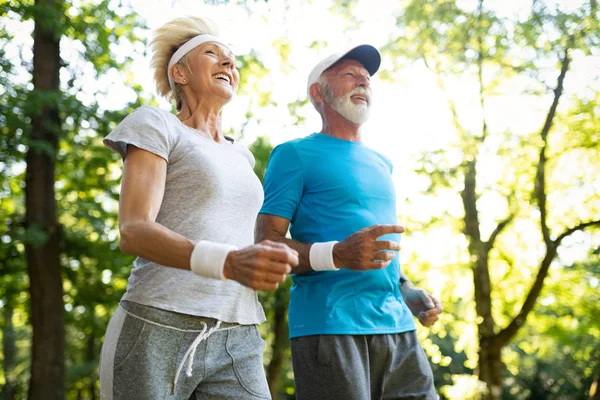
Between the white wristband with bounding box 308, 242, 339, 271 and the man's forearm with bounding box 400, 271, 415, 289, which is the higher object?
the white wristband with bounding box 308, 242, 339, 271

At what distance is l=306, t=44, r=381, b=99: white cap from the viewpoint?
3.62 metres

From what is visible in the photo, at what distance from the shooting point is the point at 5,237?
11.3 meters

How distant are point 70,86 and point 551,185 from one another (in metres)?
8.87

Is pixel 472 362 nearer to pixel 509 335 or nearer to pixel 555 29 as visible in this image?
pixel 509 335

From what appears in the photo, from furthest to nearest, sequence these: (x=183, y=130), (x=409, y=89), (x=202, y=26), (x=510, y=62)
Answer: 1. (x=409, y=89)
2. (x=510, y=62)
3. (x=202, y=26)
4. (x=183, y=130)

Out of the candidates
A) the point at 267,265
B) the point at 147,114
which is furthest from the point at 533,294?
the point at 267,265

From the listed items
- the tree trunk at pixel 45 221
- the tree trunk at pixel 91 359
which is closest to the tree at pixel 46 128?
the tree trunk at pixel 45 221

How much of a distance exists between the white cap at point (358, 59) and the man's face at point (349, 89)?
3 cm

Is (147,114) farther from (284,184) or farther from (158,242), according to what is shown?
(284,184)

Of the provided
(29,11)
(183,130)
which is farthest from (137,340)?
(29,11)

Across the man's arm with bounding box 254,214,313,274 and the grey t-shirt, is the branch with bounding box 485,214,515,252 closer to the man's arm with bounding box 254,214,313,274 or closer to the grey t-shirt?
the man's arm with bounding box 254,214,313,274

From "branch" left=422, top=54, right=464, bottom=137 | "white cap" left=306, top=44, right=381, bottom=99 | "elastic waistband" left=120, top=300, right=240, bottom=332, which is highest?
"branch" left=422, top=54, right=464, bottom=137

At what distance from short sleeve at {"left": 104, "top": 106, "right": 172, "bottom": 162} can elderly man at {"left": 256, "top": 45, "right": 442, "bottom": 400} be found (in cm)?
83

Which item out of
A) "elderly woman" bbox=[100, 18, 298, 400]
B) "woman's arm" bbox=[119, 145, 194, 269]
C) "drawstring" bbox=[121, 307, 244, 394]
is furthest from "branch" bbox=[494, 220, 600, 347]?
"woman's arm" bbox=[119, 145, 194, 269]
